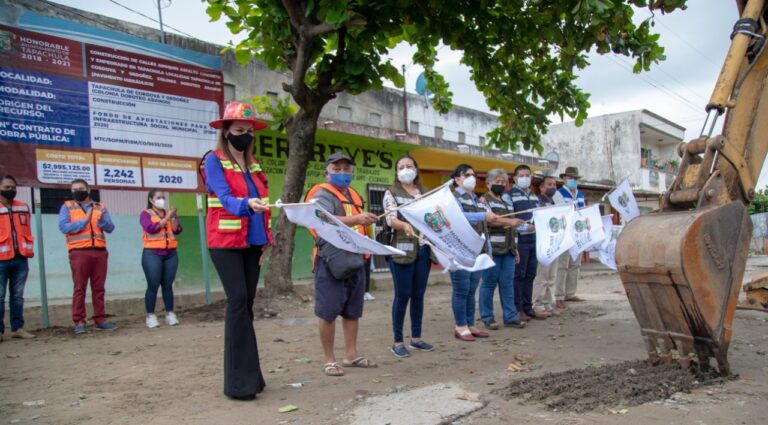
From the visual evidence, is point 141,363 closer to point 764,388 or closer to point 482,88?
point 764,388

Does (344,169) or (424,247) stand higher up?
(344,169)

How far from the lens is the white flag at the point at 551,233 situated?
23.2 feet

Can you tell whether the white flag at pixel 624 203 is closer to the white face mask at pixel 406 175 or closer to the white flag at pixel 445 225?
the white flag at pixel 445 225

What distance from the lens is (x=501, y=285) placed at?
7.12 meters

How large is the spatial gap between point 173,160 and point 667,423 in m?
7.54

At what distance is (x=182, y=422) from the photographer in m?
3.67

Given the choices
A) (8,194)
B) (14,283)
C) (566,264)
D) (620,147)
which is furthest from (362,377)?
(620,147)

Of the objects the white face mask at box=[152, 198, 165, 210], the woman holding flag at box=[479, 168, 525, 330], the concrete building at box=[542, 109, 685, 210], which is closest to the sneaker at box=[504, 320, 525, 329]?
the woman holding flag at box=[479, 168, 525, 330]

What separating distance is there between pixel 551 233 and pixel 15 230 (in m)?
6.39

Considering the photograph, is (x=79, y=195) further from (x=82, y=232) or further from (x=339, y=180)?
(x=339, y=180)

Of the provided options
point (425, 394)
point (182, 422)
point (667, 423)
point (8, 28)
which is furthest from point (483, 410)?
point (8, 28)

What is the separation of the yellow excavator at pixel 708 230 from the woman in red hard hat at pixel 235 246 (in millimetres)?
2592

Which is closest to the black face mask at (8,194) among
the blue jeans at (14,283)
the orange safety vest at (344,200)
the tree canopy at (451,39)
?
the blue jeans at (14,283)

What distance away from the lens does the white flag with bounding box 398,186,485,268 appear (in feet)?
17.8
